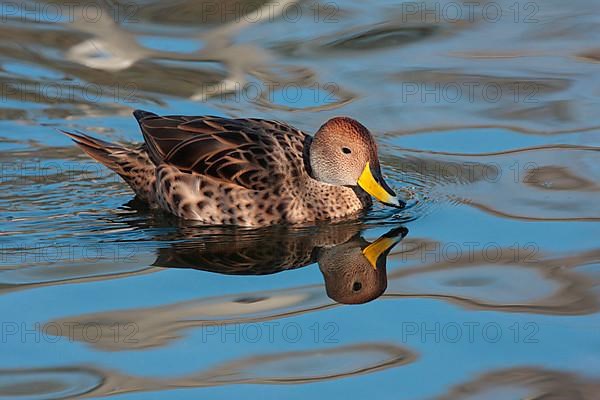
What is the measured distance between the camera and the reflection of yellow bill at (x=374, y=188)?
10.0m

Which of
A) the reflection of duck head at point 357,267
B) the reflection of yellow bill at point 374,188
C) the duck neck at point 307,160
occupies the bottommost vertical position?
the reflection of duck head at point 357,267

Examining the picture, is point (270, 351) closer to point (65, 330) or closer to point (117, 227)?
point (65, 330)

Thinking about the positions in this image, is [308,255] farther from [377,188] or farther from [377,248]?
[377,188]

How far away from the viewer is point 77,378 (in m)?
7.41

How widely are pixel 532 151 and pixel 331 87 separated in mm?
2291

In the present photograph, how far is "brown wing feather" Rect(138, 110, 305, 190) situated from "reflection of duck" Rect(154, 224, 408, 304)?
47cm

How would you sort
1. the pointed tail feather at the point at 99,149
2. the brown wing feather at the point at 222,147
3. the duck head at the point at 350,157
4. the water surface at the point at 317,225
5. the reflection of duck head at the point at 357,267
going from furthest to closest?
the pointed tail feather at the point at 99,149
the brown wing feather at the point at 222,147
the duck head at the point at 350,157
the reflection of duck head at the point at 357,267
the water surface at the point at 317,225

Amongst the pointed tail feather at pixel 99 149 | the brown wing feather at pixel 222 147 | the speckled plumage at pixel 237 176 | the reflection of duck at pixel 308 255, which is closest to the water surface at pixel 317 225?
the reflection of duck at pixel 308 255

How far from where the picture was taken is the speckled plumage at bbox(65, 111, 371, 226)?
10016mm

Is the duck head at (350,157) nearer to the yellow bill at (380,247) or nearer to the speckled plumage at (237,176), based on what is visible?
the speckled plumage at (237,176)

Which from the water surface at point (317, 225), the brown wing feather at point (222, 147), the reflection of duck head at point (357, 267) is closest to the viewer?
the water surface at point (317, 225)

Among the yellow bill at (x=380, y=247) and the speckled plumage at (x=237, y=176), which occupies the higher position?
the speckled plumage at (x=237, y=176)

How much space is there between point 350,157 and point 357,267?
3.89ft

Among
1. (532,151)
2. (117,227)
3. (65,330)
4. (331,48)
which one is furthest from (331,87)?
(65,330)
